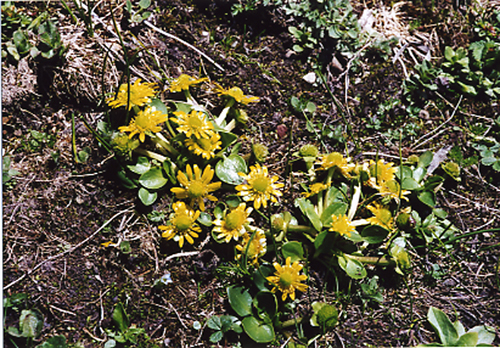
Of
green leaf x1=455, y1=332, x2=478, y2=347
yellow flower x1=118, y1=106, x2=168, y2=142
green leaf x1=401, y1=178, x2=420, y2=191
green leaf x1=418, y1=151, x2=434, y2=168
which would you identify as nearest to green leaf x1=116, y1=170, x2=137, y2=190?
yellow flower x1=118, y1=106, x2=168, y2=142

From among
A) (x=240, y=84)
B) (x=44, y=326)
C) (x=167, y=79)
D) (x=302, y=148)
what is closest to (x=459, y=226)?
(x=302, y=148)

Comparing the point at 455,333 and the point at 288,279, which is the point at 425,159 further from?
the point at 288,279

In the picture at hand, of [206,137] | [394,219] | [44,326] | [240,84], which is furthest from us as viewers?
[240,84]

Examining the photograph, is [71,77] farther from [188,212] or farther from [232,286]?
[232,286]

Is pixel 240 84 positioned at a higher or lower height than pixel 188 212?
higher

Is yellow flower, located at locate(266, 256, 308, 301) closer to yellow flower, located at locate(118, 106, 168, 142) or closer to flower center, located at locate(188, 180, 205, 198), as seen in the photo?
flower center, located at locate(188, 180, 205, 198)

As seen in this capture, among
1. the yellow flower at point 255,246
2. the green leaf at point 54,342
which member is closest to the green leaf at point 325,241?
→ the yellow flower at point 255,246

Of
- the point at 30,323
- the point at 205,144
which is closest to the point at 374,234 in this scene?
the point at 205,144
